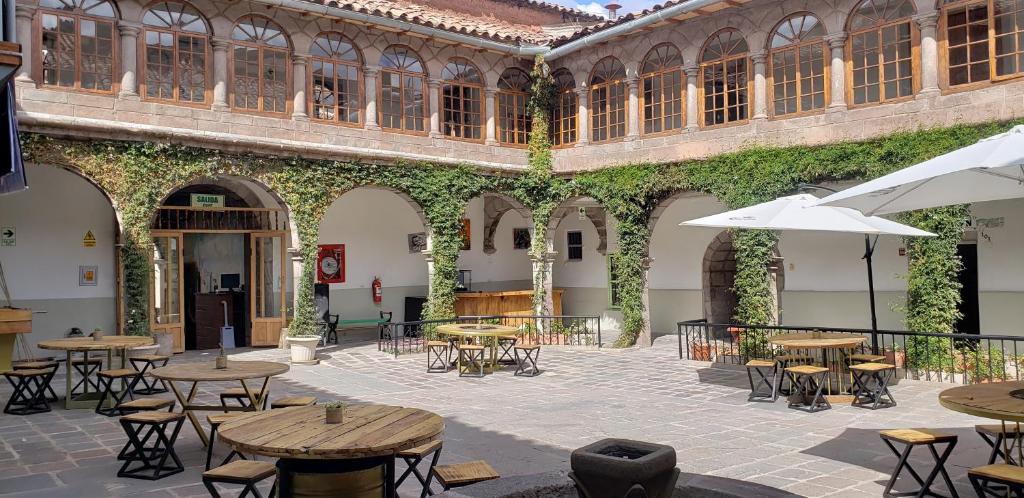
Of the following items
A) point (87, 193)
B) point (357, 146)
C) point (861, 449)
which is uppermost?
point (357, 146)

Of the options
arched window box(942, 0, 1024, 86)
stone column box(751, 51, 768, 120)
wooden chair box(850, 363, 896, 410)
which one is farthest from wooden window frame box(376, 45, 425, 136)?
wooden chair box(850, 363, 896, 410)

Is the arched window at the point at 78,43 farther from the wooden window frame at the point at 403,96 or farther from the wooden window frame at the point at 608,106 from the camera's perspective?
the wooden window frame at the point at 608,106

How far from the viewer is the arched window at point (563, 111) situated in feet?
54.8

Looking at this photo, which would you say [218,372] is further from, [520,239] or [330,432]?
[520,239]

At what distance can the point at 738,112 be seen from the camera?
14148mm

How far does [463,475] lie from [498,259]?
15.4 metres

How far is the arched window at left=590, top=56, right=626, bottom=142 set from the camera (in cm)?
1580

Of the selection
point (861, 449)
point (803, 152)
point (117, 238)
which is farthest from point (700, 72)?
point (117, 238)

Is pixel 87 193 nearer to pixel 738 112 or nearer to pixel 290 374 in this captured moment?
pixel 290 374

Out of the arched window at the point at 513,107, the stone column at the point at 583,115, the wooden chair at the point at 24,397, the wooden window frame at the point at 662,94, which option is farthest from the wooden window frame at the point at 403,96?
the wooden chair at the point at 24,397

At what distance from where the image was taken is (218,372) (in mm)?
6656

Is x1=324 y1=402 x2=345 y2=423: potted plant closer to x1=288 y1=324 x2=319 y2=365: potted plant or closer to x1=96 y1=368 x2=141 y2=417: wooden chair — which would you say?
x1=96 y1=368 x2=141 y2=417: wooden chair

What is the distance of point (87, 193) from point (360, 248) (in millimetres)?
5604

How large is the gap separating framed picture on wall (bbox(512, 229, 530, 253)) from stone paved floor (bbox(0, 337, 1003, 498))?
27.9 ft
